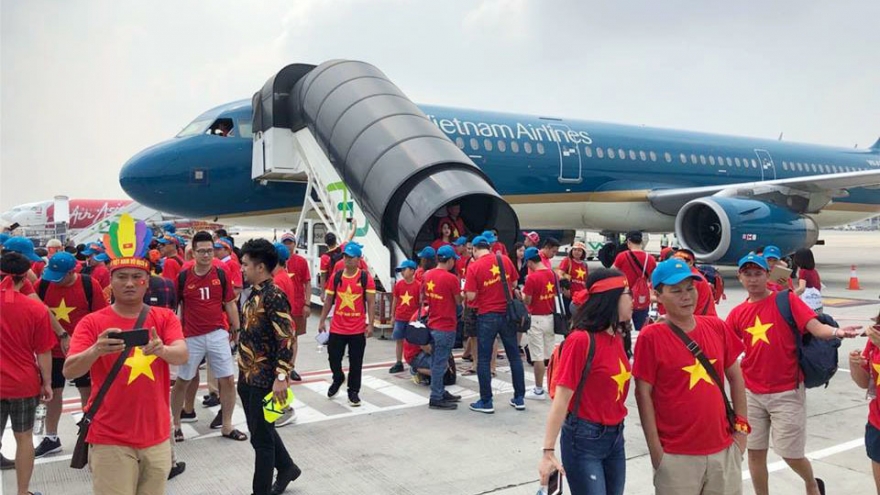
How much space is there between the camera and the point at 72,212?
52.5 metres

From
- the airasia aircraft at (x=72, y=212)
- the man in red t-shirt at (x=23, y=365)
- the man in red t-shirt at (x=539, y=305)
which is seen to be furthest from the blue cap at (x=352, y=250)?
the airasia aircraft at (x=72, y=212)

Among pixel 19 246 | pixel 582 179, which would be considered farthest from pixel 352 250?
pixel 582 179

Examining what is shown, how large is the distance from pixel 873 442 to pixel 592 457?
1.74 metres

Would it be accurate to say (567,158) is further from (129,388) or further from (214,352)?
(129,388)

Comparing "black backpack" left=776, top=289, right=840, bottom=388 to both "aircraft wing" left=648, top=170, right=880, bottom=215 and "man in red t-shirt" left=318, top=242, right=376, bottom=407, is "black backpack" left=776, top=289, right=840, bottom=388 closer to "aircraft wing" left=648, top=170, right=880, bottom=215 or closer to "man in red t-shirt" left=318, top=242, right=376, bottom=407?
"man in red t-shirt" left=318, top=242, right=376, bottom=407

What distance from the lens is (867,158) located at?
82.2 feet

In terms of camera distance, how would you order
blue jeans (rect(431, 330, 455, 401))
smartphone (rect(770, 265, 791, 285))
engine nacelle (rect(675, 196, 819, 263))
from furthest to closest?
engine nacelle (rect(675, 196, 819, 263)), blue jeans (rect(431, 330, 455, 401)), smartphone (rect(770, 265, 791, 285))

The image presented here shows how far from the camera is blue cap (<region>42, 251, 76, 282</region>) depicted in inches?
202

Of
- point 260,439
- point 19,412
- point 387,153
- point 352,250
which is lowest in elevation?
point 260,439

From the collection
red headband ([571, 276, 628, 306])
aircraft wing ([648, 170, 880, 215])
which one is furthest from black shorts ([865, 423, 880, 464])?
aircraft wing ([648, 170, 880, 215])

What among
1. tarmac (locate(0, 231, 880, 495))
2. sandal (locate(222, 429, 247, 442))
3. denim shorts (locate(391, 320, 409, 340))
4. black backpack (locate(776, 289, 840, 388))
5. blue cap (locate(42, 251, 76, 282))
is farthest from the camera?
denim shorts (locate(391, 320, 409, 340))

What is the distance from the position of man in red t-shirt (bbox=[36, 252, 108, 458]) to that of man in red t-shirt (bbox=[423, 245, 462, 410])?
3056mm

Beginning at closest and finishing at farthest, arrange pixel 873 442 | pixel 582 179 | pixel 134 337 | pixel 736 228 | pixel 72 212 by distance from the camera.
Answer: pixel 134 337
pixel 873 442
pixel 736 228
pixel 582 179
pixel 72 212

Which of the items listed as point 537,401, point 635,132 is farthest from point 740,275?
point 635,132
